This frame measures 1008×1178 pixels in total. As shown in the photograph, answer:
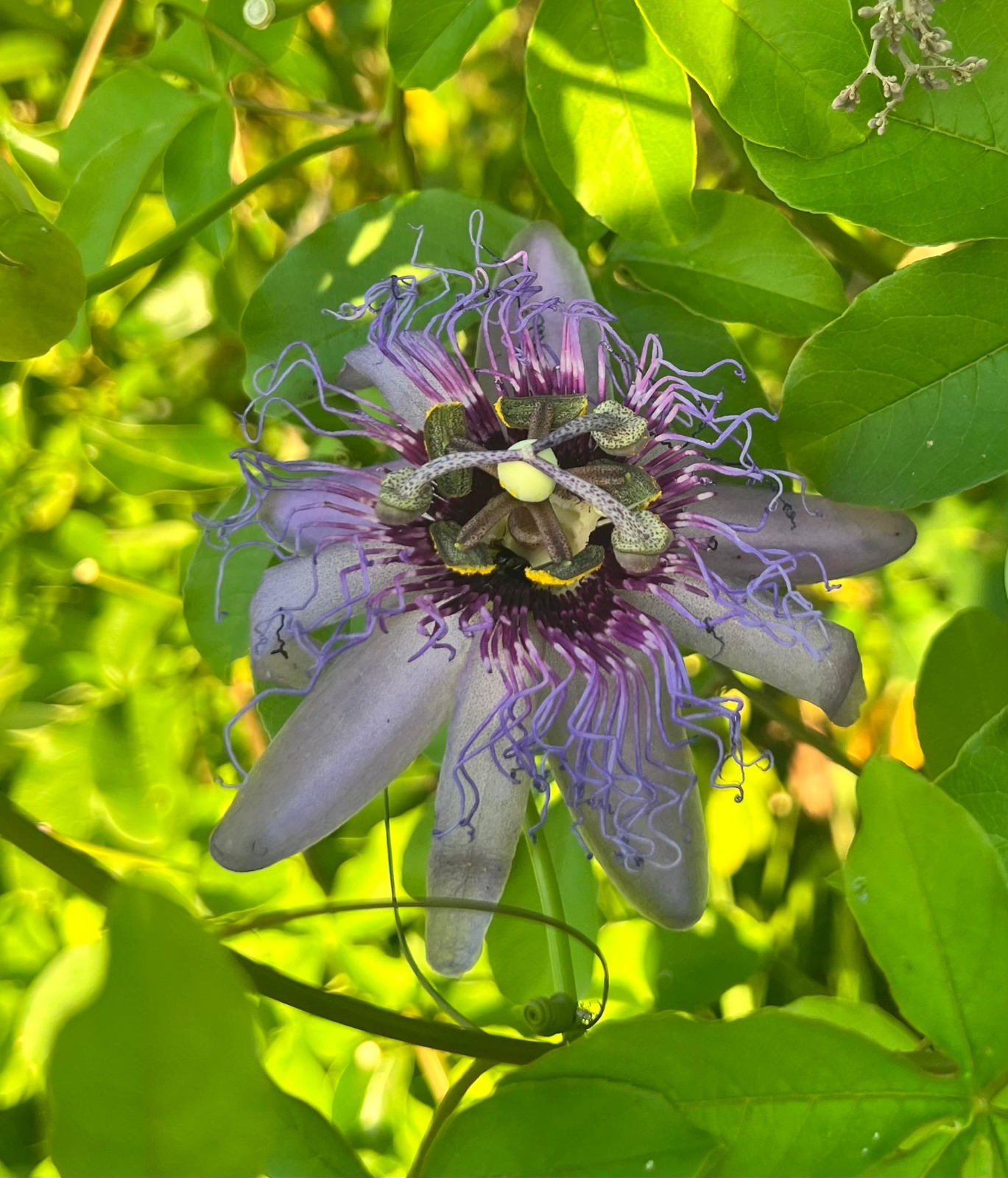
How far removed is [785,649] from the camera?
100cm

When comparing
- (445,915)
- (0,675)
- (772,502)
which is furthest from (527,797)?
(0,675)

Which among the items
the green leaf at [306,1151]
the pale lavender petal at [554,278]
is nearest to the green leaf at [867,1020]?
the green leaf at [306,1151]

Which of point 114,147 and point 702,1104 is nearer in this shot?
point 702,1104

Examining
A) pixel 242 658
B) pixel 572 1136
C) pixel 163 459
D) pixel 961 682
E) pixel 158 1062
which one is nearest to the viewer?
pixel 158 1062

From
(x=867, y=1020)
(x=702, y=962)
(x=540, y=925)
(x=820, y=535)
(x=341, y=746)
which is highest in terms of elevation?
(x=820, y=535)

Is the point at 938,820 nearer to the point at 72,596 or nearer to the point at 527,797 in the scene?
the point at 527,797

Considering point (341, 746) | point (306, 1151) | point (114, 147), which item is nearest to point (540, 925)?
point (341, 746)

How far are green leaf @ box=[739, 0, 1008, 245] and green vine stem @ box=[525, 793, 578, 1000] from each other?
1.97 feet

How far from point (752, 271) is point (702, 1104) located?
2.39 ft

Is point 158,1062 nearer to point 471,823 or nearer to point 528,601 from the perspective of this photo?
point 471,823

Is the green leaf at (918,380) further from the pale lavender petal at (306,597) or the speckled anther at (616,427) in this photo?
the pale lavender petal at (306,597)

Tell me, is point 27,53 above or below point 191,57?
below

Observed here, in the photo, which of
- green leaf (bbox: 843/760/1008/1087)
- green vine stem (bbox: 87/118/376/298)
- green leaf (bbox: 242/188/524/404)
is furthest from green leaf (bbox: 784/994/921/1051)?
green vine stem (bbox: 87/118/376/298)

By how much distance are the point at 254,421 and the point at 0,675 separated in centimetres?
49
